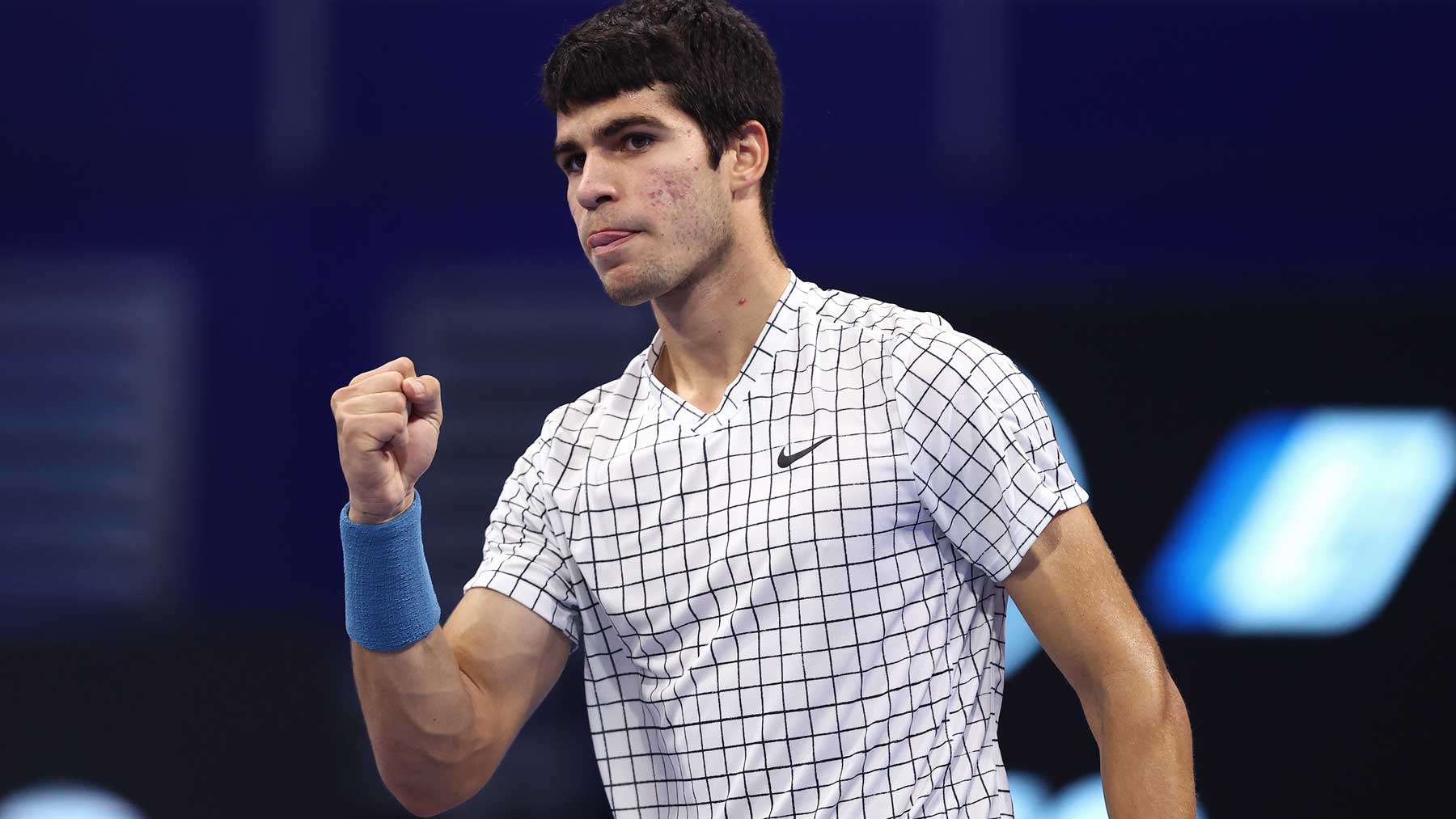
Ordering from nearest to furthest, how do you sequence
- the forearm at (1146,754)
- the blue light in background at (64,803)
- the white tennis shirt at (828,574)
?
the forearm at (1146,754) < the white tennis shirt at (828,574) < the blue light in background at (64,803)

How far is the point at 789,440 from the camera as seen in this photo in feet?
5.50

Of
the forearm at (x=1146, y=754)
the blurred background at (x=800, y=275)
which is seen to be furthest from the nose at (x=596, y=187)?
the forearm at (x=1146, y=754)

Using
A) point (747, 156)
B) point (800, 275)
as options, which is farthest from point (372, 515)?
point (800, 275)

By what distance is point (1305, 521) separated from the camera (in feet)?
7.84

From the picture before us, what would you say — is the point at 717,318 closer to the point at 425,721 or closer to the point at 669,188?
the point at 669,188

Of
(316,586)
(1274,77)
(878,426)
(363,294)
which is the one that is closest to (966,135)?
(1274,77)

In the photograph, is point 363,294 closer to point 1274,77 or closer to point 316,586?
point 316,586

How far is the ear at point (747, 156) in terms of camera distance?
1857 millimetres

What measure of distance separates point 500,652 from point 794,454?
47cm

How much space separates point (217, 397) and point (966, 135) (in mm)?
1405

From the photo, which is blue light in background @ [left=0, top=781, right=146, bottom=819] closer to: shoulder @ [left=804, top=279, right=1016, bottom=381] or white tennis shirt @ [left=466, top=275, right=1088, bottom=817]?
white tennis shirt @ [left=466, top=275, right=1088, bottom=817]

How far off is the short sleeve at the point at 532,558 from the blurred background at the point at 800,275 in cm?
55

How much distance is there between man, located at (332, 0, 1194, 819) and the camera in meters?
1.56

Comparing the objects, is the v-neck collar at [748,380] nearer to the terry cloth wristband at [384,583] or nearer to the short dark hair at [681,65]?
the short dark hair at [681,65]
